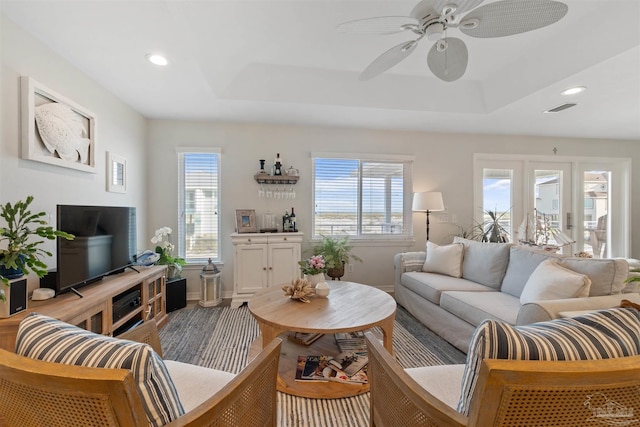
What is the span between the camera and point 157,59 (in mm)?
2219

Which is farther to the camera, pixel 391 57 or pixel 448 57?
pixel 391 57

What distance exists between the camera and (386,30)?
1.53 m

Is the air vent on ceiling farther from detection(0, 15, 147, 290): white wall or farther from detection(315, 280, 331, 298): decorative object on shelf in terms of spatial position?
detection(0, 15, 147, 290): white wall

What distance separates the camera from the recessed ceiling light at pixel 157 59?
7.11 feet

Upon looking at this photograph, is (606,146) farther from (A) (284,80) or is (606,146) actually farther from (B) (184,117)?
(B) (184,117)

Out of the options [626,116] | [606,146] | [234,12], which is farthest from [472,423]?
[606,146]

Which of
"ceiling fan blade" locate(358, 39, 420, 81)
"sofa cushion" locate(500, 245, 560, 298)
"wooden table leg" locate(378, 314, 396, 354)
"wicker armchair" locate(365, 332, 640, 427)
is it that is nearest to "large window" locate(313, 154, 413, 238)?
"sofa cushion" locate(500, 245, 560, 298)

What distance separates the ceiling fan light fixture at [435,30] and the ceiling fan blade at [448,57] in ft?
0.30

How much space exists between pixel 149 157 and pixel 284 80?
2.10 meters

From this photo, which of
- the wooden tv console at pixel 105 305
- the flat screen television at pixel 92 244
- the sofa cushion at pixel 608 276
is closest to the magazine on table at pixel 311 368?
the wooden tv console at pixel 105 305

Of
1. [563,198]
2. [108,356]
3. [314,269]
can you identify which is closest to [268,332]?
[314,269]

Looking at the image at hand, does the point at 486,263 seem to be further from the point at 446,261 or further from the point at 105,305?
the point at 105,305

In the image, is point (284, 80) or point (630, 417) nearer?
point (630, 417)

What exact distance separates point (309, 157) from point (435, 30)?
2.54m
